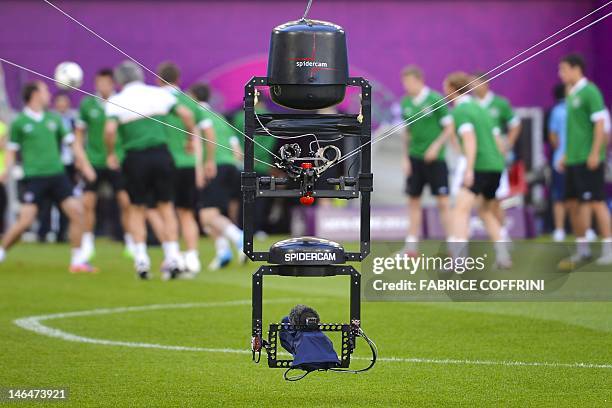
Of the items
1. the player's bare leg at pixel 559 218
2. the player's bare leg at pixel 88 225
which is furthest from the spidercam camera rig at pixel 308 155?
the player's bare leg at pixel 559 218

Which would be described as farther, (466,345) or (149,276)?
(149,276)

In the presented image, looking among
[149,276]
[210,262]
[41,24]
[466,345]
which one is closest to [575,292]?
[466,345]

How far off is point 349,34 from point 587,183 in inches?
482

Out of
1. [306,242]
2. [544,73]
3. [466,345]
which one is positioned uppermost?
[544,73]

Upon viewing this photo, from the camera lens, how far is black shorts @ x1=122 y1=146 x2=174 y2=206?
51.6 feet

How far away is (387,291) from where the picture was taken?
12.1 m

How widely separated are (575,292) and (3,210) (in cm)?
1542

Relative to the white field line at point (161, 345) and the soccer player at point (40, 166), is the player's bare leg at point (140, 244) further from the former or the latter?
the white field line at point (161, 345)

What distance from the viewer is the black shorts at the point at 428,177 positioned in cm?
1827

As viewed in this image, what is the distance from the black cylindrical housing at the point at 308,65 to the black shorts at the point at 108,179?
11800mm

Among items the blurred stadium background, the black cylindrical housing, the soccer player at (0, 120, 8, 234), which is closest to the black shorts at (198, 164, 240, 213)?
the soccer player at (0, 120, 8, 234)

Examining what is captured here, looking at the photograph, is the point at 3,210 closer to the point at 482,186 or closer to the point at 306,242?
the point at 482,186

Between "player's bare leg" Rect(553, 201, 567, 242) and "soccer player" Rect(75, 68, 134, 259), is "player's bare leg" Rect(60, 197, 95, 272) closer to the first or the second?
"soccer player" Rect(75, 68, 134, 259)

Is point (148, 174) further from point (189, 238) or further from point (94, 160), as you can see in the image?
point (94, 160)
